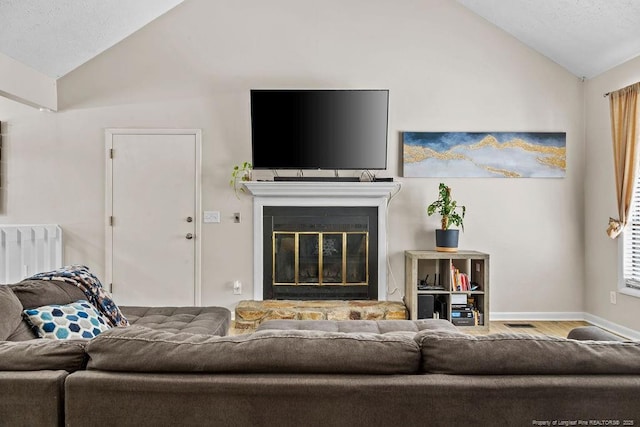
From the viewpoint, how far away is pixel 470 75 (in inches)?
195

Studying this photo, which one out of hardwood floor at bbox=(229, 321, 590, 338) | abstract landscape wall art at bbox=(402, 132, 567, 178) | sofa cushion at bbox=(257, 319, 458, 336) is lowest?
hardwood floor at bbox=(229, 321, 590, 338)

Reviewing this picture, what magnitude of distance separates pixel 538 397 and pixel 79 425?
1.27 m

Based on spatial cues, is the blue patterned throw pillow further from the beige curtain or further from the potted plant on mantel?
the beige curtain

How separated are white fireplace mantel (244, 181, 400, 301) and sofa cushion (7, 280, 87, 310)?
2.45 meters

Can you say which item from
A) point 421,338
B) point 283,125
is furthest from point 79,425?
point 283,125

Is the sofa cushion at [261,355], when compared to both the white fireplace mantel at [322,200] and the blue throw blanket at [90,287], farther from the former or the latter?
the white fireplace mantel at [322,200]

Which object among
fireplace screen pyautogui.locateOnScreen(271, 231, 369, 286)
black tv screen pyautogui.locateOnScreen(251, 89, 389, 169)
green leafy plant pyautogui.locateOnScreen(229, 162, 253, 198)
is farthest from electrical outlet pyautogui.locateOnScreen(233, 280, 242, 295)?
black tv screen pyautogui.locateOnScreen(251, 89, 389, 169)

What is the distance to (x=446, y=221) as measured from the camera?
4719 mm

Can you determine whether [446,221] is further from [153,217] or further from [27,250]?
[27,250]

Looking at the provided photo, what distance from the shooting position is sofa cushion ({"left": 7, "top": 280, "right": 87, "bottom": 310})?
2178 mm

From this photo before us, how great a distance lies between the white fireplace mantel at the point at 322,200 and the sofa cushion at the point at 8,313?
2.91 meters

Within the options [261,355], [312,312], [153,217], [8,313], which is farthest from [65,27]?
[261,355]

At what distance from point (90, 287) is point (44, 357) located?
1.30m

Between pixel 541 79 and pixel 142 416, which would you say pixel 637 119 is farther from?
pixel 142 416
